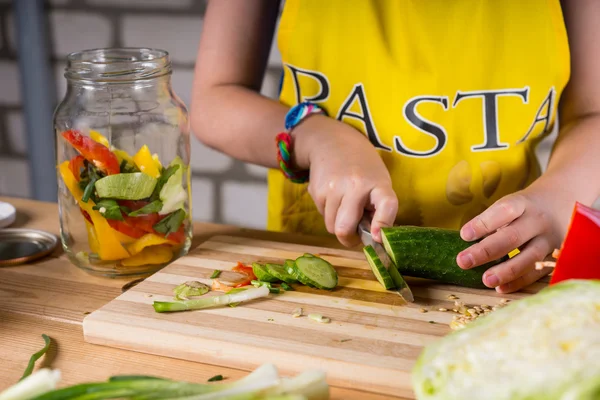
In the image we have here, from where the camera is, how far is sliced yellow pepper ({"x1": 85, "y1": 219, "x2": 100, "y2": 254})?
1.23m

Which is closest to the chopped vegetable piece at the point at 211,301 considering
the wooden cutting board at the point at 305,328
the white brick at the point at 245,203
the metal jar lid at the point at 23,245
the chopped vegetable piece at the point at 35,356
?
the wooden cutting board at the point at 305,328

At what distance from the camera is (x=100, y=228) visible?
47.3 inches

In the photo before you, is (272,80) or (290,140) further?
(272,80)

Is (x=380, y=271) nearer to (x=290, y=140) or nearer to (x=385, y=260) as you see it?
(x=385, y=260)

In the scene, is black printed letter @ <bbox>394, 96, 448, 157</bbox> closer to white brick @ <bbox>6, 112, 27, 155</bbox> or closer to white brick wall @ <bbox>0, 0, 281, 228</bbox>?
white brick wall @ <bbox>0, 0, 281, 228</bbox>

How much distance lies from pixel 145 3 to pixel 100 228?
184cm

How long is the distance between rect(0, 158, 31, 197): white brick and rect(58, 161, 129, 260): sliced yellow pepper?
2226mm

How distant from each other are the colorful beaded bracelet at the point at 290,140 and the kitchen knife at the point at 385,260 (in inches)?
10.0

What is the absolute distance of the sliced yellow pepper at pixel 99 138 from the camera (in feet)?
4.02

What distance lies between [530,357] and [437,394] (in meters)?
0.10

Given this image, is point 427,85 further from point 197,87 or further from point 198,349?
point 198,349

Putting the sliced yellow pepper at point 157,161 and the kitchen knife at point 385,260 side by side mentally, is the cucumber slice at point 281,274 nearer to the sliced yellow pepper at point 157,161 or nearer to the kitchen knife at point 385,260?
the kitchen knife at point 385,260

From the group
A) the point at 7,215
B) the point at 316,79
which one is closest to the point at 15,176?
the point at 7,215

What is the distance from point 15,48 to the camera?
3.11 m
